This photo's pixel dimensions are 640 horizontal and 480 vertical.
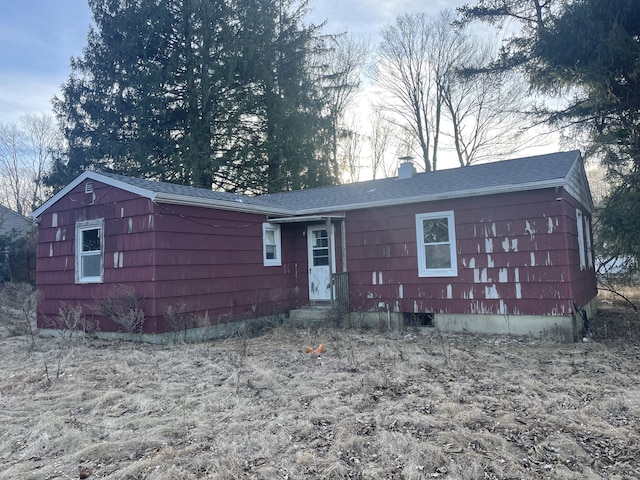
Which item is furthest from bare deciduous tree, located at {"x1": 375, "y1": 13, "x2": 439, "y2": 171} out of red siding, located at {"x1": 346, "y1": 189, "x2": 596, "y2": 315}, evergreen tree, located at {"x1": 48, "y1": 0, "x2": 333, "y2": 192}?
red siding, located at {"x1": 346, "y1": 189, "x2": 596, "y2": 315}

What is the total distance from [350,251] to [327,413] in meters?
6.59

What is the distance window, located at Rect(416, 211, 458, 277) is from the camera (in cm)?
950

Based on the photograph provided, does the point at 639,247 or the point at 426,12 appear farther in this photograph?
the point at 426,12

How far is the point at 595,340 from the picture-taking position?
809cm

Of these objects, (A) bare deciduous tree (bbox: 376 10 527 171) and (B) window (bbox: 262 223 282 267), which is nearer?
(B) window (bbox: 262 223 282 267)

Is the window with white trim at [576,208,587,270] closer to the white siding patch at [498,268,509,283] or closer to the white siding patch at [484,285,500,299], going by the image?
the white siding patch at [498,268,509,283]

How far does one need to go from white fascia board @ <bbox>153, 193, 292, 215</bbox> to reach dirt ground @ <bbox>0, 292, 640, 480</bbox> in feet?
9.27

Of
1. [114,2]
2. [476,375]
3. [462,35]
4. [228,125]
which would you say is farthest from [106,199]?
[462,35]

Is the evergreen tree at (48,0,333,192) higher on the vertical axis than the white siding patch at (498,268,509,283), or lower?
higher

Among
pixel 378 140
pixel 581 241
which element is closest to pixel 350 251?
pixel 581 241

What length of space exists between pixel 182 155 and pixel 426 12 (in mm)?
16231

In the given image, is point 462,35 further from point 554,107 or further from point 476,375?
point 476,375

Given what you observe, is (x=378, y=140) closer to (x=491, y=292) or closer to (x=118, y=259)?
(x=491, y=292)

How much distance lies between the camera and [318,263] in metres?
11.5
